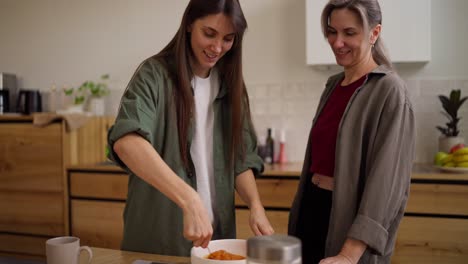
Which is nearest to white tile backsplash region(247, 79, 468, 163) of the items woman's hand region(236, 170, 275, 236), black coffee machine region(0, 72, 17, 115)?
woman's hand region(236, 170, 275, 236)

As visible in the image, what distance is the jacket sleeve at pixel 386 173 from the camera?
4.02 feet

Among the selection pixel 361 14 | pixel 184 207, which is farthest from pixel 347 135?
pixel 184 207

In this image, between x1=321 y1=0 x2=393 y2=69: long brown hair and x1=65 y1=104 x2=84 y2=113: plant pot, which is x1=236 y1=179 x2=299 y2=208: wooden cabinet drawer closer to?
x1=321 y1=0 x2=393 y2=69: long brown hair

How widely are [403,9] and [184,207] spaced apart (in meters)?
2.10

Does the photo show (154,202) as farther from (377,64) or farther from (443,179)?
(443,179)

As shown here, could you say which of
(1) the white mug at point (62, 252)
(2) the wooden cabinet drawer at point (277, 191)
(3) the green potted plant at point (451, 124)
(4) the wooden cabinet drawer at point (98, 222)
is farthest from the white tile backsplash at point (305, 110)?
(1) the white mug at point (62, 252)

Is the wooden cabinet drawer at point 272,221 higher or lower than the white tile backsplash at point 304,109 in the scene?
lower

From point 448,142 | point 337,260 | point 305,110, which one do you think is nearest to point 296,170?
point 305,110

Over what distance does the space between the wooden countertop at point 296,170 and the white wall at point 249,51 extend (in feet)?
1.06

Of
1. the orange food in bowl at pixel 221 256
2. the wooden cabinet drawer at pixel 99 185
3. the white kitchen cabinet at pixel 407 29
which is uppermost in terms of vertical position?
the white kitchen cabinet at pixel 407 29

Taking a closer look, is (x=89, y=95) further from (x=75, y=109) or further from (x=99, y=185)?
(x=99, y=185)

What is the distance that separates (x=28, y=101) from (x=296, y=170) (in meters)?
2.25

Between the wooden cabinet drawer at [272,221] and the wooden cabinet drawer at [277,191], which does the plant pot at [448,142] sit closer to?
the wooden cabinet drawer at [277,191]

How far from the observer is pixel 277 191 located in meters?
2.65
